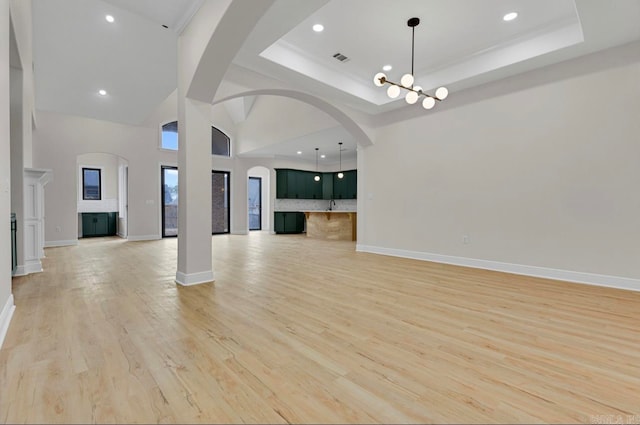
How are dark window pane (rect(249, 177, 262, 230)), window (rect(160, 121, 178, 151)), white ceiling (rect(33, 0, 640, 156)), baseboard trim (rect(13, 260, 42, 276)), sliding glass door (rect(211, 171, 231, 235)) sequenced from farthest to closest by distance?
dark window pane (rect(249, 177, 262, 230)) → sliding glass door (rect(211, 171, 231, 235)) → window (rect(160, 121, 178, 151)) → baseboard trim (rect(13, 260, 42, 276)) → white ceiling (rect(33, 0, 640, 156))

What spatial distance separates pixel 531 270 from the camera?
411 cm

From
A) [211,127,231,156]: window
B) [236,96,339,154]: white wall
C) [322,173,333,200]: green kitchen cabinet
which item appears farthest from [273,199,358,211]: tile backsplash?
[211,127,231,156]: window

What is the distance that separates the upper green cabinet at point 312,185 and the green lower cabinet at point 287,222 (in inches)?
24.4

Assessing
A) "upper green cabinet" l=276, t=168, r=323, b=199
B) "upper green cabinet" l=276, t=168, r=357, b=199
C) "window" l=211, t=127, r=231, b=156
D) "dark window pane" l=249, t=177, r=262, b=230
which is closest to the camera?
"window" l=211, t=127, r=231, b=156

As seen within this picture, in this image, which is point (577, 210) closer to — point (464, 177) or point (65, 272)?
point (464, 177)

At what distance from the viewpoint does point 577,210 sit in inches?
148

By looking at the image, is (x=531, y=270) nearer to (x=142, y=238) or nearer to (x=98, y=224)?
(x=142, y=238)

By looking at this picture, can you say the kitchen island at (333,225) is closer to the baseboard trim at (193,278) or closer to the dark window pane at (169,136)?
the dark window pane at (169,136)

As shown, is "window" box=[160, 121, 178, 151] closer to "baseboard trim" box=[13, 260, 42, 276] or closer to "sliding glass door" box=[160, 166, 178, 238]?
"sliding glass door" box=[160, 166, 178, 238]

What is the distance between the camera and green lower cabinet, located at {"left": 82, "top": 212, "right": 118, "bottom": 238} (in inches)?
347

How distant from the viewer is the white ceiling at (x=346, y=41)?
327 cm

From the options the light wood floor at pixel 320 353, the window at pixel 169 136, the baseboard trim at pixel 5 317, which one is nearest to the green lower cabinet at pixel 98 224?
the window at pixel 169 136

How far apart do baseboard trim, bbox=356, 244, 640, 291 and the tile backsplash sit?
5015 millimetres

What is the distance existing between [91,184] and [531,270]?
1147cm
